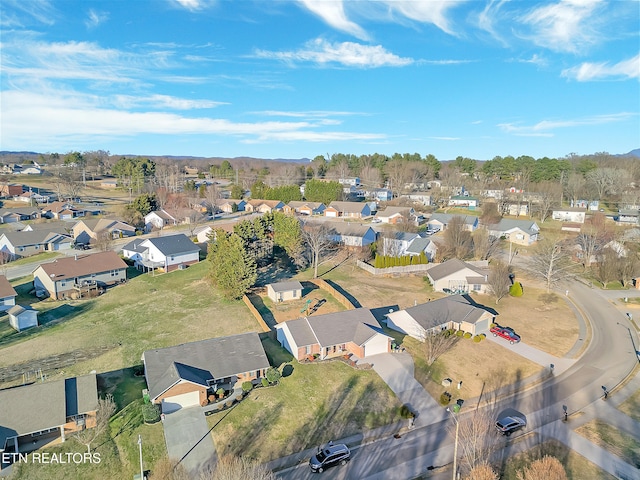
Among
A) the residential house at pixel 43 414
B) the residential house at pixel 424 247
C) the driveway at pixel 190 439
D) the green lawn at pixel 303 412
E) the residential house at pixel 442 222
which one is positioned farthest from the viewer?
the residential house at pixel 442 222

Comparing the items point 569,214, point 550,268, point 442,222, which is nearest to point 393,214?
point 442,222

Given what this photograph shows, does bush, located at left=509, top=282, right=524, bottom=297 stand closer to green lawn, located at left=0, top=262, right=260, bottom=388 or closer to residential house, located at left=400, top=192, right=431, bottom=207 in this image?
green lawn, located at left=0, top=262, right=260, bottom=388

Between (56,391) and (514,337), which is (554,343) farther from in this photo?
(56,391)

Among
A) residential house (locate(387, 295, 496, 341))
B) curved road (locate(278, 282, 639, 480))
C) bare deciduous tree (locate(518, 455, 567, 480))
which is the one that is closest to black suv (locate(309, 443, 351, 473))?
curved road (locate(278, 282, 639, 480))

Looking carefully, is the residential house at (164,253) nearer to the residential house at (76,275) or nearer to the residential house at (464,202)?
the residential house at (76,275)

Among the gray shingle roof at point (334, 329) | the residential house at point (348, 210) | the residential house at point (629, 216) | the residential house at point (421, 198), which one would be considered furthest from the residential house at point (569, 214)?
the gray shingle roof at point (334, 329)

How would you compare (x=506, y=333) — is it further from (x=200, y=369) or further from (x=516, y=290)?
(x=200, y=369)
